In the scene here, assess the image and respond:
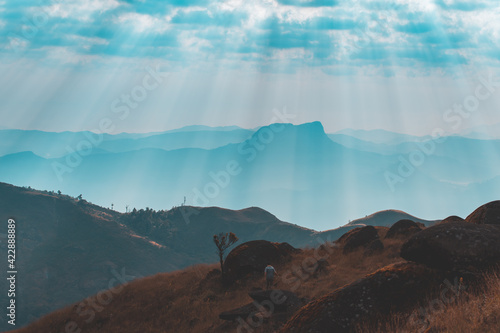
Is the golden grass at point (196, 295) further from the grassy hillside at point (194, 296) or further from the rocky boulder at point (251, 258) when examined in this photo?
the rocky boulder at point (251, 258)

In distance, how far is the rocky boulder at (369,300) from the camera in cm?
988

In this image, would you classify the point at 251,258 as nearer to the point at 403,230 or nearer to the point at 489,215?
the point at 403,230

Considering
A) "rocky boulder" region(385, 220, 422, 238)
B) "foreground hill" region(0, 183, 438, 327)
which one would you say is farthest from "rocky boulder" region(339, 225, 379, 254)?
"foreground hill" region(0, 183, 438, 327)

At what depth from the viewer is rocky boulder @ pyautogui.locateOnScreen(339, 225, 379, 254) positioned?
2738 centimetres

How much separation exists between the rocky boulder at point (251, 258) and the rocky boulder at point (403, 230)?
7453 mm

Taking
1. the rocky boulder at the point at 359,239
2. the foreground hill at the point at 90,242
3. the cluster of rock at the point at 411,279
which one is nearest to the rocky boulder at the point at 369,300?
the cluster of rock at the point at 411,279

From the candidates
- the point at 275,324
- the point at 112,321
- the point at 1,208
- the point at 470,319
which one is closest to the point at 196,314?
the point at 112,321

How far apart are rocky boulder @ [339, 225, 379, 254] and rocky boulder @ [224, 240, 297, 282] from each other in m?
4.16

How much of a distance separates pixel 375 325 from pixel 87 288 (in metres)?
142

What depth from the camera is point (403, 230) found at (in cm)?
2897

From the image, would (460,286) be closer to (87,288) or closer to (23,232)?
(87,288)

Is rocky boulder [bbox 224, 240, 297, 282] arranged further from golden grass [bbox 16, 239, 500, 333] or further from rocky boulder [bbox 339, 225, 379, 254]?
rocky boulder [bbox 339, 225, 379, 254]

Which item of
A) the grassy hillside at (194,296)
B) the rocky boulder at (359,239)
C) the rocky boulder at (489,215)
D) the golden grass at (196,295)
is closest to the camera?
the rocky boulder at (489,215)

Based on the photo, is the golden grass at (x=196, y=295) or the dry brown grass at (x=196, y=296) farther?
the dry brown grass at (x=196, y=296)
